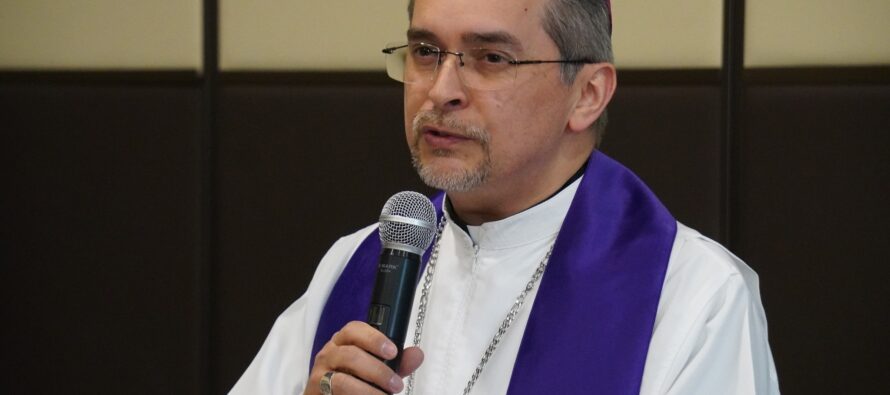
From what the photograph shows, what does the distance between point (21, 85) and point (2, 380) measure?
0.90 metres

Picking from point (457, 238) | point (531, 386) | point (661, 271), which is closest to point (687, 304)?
point (661, 271)

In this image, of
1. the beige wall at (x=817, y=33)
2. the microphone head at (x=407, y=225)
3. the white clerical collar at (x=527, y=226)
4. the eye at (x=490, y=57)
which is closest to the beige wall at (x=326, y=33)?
the beige wall at (x=817, y=33)

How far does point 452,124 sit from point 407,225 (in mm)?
300

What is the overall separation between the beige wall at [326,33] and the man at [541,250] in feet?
3.38

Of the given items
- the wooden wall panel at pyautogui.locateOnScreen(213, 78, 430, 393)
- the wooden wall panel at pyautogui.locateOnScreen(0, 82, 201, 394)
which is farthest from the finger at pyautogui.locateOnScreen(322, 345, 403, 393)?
the wooden wall panel at pyautogui.locateOnScreen(0, 82, 201, 394)

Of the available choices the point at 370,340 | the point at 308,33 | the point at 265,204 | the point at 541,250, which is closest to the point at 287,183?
the point at 265,204

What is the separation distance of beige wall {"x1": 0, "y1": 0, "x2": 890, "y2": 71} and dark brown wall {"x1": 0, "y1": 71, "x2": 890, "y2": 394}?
0.20ft

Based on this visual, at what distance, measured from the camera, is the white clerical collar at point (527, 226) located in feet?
6.38

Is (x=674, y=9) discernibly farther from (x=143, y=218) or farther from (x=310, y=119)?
Result: (x=143, y=218)

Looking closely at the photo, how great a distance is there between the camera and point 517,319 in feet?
6.39

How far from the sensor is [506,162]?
6.00 ft

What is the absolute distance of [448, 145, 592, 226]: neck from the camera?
1.90 meters

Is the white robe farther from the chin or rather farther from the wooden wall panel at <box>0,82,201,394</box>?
the wooden wall panel at <box>0,82,201,394</box>

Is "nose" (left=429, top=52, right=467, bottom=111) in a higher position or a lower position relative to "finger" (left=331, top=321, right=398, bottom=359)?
higher
